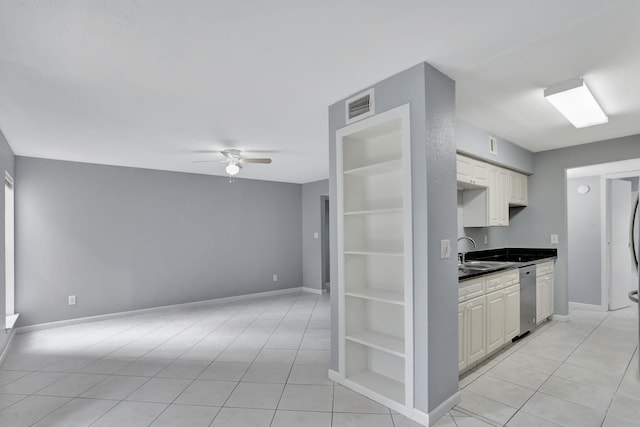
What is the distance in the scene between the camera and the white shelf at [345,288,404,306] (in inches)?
96.3

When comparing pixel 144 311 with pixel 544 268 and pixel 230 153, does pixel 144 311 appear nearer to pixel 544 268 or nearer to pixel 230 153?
pixel 230 153

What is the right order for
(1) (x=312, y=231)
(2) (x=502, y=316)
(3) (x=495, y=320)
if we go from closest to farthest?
(3) (x=495, y=320), (2) (x=502, y=316), (1) (x=312, y=231)

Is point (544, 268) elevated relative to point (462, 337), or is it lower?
elevated

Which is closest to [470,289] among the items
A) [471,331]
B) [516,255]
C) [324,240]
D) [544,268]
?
[471,331]

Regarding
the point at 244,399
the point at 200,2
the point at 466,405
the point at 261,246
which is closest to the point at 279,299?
the point at 261,246

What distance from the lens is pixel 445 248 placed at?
233 centimetres

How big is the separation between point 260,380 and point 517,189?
13.7 ft

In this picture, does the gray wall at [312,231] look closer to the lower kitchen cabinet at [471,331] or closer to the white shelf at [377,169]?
the white shelf at [377,169]

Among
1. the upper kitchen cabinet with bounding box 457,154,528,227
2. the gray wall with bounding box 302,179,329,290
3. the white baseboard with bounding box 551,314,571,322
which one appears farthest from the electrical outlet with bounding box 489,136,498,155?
the gray wall with bounding box 302,179,329,290

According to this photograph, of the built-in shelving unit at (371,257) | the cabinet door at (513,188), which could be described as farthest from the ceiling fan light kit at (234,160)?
the cabinet door at (513,188)

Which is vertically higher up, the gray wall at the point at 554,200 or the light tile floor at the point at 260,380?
the gray wall at the point at 554,200

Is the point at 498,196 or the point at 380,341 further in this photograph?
the point at 498,196

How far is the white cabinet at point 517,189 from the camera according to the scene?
4.48 meters

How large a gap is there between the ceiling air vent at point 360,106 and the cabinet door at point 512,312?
236 cm
